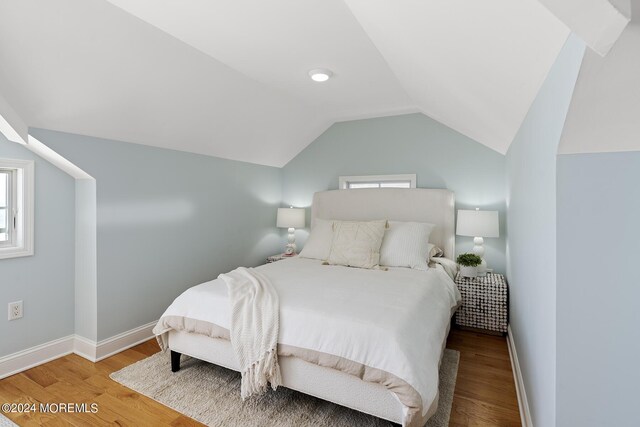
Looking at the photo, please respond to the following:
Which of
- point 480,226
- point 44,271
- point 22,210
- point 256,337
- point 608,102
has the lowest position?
point 256,337

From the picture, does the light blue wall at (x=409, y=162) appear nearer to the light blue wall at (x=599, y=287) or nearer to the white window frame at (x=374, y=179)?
the white window frame at (x=374, y=179)

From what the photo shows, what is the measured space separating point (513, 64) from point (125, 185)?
2.79m

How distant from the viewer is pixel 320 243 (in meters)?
3.40

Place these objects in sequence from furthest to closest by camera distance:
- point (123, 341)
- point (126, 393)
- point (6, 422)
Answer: point (123, 341) → point (126, 393) → point (6, 422)

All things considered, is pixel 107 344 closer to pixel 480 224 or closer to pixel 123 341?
pixel 123 341

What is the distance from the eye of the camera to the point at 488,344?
2.78m

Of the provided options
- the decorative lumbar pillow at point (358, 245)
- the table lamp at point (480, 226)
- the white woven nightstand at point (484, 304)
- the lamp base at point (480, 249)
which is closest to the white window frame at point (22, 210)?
the decorative lumbar pillow at point (358, 245)

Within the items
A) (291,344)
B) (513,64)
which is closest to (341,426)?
(291,344)

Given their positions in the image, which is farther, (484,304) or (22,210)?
(484,304)

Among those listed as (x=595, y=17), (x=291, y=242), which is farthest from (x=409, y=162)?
(x=595, y=17)

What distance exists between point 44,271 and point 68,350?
672 mm

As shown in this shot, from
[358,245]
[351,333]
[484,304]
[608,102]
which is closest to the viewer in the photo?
[608,102]

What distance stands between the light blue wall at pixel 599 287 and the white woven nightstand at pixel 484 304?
1.96 m

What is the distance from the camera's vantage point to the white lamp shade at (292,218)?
167 inches
